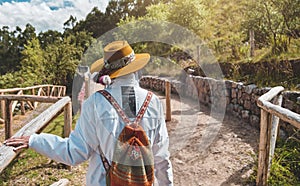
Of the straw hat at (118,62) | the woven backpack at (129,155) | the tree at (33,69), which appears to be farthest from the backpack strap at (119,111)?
the tree at (33,69)

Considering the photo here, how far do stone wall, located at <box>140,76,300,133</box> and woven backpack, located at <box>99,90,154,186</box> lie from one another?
10.4ft

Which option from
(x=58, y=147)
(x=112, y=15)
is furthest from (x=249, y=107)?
(x=112, y=15)

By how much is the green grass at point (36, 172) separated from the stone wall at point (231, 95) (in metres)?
2.74

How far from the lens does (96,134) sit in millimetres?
1420

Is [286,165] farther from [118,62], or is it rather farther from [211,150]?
[118,62]

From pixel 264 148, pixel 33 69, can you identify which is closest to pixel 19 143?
pixel 264 148

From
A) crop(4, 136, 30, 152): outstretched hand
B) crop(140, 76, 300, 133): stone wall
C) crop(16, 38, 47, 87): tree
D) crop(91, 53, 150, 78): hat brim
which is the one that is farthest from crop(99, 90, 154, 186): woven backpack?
crop(16, 38, 47, 87): tree

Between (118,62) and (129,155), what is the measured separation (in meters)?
0.44

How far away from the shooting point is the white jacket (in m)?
1.38

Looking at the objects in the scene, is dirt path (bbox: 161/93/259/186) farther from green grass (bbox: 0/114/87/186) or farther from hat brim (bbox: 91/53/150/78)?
hat brim (bbox: 91/53/150/78)

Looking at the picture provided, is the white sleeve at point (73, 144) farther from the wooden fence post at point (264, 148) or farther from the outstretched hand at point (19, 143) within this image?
the wooden fence post at point (264, 148)

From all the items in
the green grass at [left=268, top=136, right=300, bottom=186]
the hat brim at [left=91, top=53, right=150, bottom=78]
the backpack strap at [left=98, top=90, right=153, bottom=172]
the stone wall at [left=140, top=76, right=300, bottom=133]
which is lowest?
the green grass at [left=268, top=136, right=300, bottom=186]

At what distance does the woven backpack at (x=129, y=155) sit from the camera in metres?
1.37

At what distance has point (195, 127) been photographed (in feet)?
17.9
